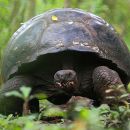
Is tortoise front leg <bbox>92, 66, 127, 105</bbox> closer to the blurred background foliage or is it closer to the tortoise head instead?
the tortoise head

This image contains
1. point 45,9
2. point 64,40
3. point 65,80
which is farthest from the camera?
point 45,9

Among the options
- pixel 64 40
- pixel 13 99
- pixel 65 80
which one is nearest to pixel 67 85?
pixel 65 80

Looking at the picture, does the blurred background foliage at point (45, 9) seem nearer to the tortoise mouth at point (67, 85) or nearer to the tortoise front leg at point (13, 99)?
the tortoise front leg at point (13, 99)

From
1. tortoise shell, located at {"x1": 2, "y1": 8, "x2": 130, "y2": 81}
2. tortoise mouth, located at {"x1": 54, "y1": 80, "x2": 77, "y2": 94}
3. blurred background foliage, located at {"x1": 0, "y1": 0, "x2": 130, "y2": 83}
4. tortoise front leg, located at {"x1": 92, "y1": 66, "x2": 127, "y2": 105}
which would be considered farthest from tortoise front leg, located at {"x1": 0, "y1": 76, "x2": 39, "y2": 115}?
blurred background foliage, located at {"x1": 0, "y1": 0, "x2": 130, "y2": 83}

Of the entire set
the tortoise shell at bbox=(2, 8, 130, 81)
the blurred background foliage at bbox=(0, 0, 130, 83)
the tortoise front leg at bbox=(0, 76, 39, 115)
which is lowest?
the tortoise front leg at bbox=(0, 76, 39, 115)

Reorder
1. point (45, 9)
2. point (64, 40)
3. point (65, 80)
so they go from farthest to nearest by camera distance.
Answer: point (45, 9), point (64, 40), point (65, 80)

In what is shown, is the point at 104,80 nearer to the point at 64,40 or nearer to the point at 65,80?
the point at 65,80

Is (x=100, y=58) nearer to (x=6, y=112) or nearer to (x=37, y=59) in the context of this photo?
(x=37, y=59)
